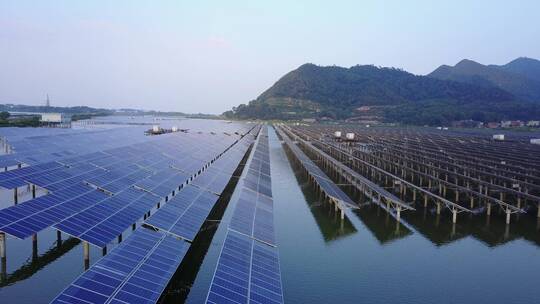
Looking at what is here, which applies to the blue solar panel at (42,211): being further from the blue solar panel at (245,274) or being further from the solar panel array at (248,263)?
the blue solar panel at (245,274)

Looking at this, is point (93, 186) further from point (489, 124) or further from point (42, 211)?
point (489, 124)

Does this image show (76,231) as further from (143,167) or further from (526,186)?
(526,186)

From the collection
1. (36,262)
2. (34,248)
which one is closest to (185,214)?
(36,262)

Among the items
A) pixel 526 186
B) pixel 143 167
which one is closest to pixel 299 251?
pixel 143 167

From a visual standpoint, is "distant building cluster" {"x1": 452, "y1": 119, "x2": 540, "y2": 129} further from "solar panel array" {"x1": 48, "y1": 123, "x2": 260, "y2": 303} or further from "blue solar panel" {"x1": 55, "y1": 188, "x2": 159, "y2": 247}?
"solar panel array" {"x1": 48, "y1": 123, "x2": 260, "y2": 303}

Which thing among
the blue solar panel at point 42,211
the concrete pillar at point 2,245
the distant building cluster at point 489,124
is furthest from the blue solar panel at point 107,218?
the distant building cluster at point 489,124
